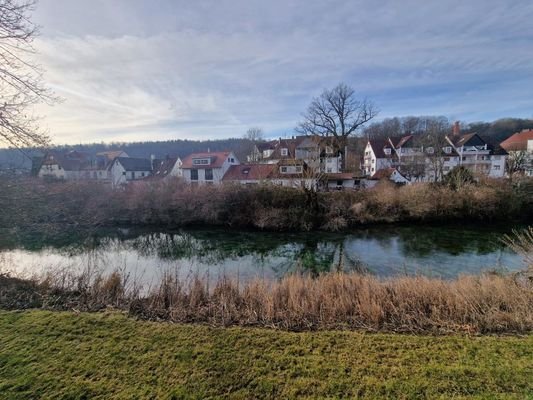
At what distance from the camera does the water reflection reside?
11.5 m

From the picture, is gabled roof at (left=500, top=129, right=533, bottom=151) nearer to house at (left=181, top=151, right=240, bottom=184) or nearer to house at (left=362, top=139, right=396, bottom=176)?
house at (left=362, top=139, right=396, bottom=176)

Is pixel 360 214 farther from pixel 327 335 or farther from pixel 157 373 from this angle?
pixel 157 373

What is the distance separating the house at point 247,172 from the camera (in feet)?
98.3

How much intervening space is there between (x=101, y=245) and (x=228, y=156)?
22.3 meters

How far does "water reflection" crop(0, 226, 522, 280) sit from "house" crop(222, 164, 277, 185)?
38.3ft

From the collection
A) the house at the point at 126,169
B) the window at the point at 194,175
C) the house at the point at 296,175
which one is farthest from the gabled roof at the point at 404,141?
the house at the point at 126,169


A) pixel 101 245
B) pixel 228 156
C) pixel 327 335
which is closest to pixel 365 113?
pixel 228 156

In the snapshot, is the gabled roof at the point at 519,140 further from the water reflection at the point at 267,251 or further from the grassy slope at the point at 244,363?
the grassy slope at the point at 244,363

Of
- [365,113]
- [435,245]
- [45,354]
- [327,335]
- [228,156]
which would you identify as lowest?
[435,245]

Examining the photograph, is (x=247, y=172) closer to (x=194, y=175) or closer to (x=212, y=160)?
(x=212, y=160)

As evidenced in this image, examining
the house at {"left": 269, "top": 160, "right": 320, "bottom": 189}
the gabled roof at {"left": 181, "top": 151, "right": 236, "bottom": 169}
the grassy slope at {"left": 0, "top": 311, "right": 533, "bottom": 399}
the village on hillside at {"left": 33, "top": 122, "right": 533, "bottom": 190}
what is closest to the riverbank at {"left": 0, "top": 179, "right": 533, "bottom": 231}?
the house at {"left": 269, "top": 160, "right": 320, "bottom": 189}

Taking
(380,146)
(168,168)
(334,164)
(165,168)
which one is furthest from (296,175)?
(380,146)

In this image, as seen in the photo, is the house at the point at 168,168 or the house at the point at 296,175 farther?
the house at the point at 168,168

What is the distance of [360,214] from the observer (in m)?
20.4
